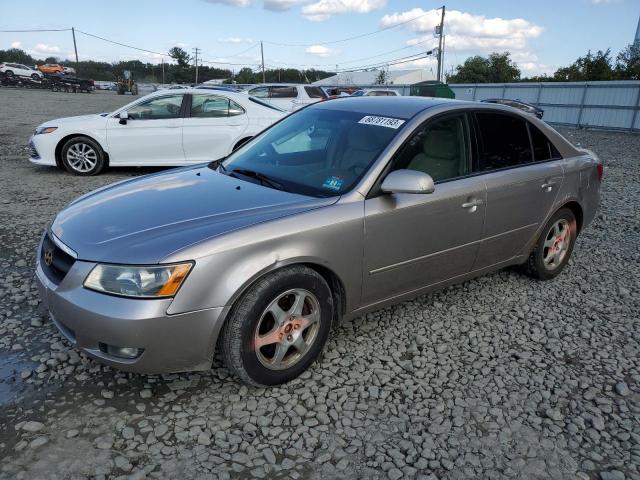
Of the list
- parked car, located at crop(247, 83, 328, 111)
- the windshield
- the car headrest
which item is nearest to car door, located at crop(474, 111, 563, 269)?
the car headrest

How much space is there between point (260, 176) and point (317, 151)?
17.8 inches

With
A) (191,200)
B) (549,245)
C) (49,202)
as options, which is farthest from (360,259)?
(49,202)

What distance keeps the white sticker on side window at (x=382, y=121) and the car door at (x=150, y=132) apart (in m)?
5.57

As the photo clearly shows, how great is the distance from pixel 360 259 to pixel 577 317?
2021mm

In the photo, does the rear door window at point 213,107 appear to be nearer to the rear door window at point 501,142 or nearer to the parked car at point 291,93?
the rear door window at point 501,142

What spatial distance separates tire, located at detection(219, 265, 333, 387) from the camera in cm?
257

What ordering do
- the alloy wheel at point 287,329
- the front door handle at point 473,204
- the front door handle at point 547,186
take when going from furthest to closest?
the front door handle at point 547,186 < the front door handle at point 473,204 < the alloy wheel at point 287,329

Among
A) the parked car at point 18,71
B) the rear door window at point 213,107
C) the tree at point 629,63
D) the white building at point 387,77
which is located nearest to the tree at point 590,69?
the tree at point 629,63

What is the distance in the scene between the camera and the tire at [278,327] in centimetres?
257

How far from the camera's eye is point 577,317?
3855 mm

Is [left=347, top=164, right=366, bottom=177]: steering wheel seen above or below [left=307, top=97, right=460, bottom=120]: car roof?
below

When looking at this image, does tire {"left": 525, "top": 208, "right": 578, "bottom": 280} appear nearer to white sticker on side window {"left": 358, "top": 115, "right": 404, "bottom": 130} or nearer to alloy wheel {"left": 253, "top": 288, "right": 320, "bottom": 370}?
white sticker on side window {"left": 358, "top": 115, "right": 404, "bottom": 130}

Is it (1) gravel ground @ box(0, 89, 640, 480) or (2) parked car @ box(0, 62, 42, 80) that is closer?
(1) gravel ground @ box(0, 89, 640, 480)

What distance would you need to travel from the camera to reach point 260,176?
3.38 meters
